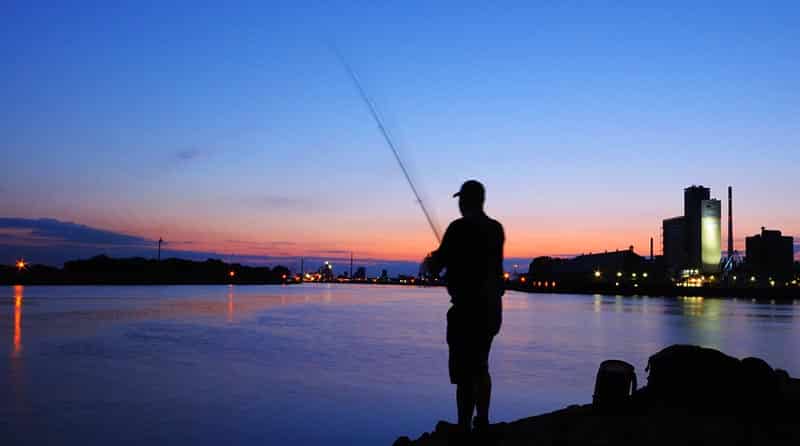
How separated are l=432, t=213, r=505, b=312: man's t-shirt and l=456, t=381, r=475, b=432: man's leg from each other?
703 millimetres

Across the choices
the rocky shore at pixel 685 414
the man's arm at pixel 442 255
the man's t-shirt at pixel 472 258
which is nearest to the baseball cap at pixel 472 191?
the man's t-shirt at pixel 472 258

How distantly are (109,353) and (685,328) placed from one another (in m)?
38.9

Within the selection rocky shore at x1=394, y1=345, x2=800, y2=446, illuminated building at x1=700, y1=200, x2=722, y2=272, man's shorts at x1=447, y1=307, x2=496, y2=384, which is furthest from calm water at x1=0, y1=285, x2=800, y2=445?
illuminated building at x1=700, y1=200, x2=722, y2=272

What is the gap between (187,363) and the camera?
75.7 ft

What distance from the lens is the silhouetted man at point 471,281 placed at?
18.2ft

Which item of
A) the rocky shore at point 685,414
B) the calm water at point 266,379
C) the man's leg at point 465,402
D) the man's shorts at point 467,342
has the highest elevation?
the man's shorts at point 467,342

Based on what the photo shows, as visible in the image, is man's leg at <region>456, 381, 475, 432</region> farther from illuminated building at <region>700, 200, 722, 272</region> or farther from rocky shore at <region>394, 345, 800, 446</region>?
illuminated building at <region>700, 200, 722, 272</region>

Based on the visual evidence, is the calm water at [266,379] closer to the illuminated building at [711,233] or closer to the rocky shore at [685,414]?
the rocky shore at [685,414]

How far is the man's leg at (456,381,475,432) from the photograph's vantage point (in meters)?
5.71

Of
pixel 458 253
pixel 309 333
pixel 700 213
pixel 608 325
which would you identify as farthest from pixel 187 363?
pixel 700 213

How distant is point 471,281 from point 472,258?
0.20 m

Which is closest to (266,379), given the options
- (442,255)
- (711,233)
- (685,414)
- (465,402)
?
(685,414)

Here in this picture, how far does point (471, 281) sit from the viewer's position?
5578 millimetres

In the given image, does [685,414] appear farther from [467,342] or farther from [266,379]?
[266,379]
